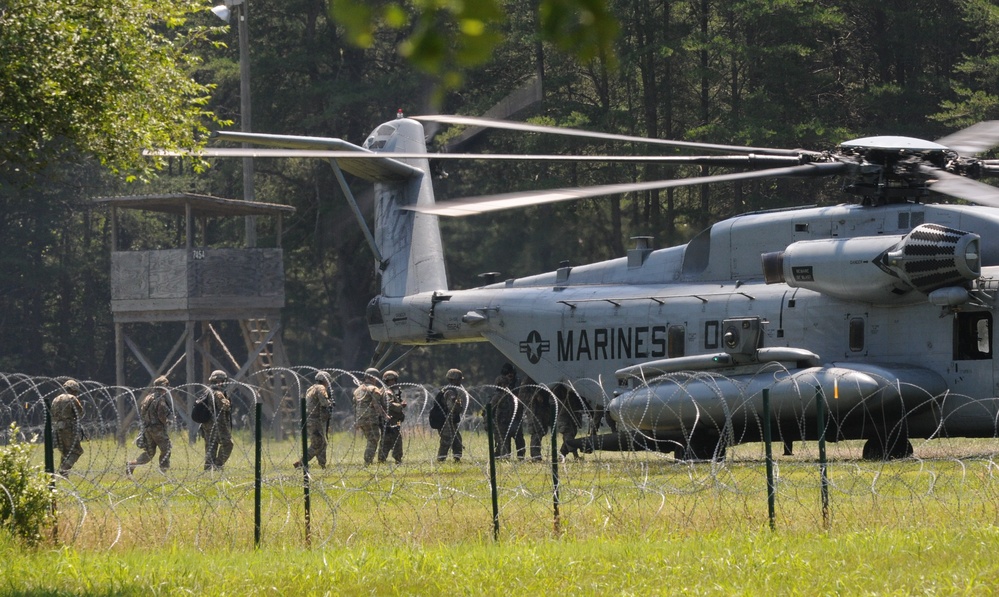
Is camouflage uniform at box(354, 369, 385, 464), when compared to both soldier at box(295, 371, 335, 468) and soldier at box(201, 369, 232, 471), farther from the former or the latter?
soldier at box(201, 369, 232, 471)

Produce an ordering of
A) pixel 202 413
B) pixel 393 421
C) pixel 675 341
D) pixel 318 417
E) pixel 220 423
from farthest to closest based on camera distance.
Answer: pixel 393 421, pixel 202 413, pixel 318 417, pixel 220 423, pixel 675 341

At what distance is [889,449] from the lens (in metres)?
17.9

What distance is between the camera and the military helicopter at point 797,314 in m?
16.2

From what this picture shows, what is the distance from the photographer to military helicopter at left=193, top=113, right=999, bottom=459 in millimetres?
16172

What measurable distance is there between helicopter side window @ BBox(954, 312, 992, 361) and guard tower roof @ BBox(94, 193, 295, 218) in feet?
64.0

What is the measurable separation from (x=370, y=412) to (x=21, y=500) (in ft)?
34.0

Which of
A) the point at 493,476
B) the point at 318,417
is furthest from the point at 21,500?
the point at 318,417

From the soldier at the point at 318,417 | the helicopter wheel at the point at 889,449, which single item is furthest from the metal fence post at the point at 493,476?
the soldier at the point at 318,417

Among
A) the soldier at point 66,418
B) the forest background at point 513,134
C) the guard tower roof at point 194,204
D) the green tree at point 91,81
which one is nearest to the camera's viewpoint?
the green tree at point 91,81

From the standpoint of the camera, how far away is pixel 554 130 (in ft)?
48.2

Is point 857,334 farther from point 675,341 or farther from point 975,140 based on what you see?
point 975,140

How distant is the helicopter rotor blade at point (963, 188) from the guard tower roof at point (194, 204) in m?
19.9

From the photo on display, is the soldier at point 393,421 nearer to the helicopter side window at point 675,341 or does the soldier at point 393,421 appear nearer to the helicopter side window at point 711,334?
the helicopter side window at point 675,341

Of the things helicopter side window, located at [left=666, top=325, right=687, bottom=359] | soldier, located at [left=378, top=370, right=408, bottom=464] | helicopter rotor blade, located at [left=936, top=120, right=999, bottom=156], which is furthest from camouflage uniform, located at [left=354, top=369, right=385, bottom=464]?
helicopter rotor blade, located at [left=936, top=120, right=999, bottom=156]
